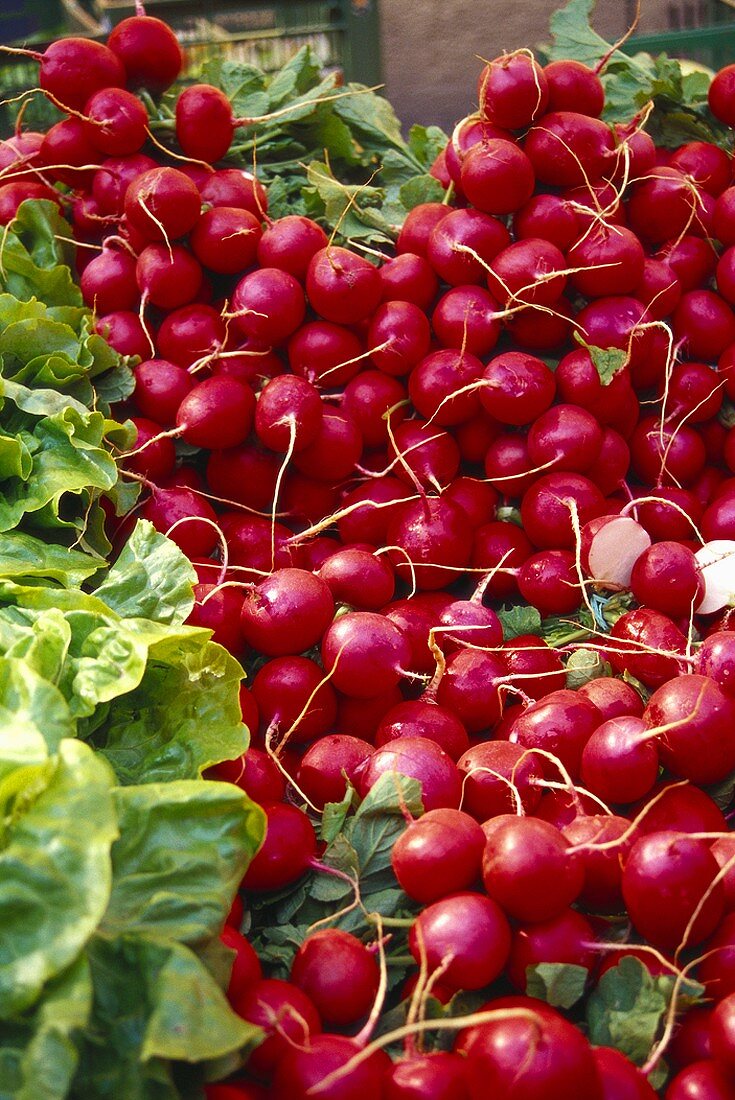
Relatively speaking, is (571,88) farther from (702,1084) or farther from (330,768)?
(702,1084)

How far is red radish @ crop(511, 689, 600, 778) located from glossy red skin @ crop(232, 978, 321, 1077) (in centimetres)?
58

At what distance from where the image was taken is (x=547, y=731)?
166 cm

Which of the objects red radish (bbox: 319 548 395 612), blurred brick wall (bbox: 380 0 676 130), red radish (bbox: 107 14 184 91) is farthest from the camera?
blurred brick wall (bbox: 380 0 676 130)

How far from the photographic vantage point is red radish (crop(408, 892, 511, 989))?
1278 mm

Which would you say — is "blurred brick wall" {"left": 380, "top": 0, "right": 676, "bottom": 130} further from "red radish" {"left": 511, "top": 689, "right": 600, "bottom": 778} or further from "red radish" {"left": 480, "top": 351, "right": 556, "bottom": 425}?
"red radish" {"left": 511, "top": 689, "right": 600, "bottom": 778}

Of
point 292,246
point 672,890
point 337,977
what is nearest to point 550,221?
point 292,246

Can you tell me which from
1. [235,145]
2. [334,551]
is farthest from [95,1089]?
[235,145]

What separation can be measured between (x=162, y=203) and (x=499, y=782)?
142 cm

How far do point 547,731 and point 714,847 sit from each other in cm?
31

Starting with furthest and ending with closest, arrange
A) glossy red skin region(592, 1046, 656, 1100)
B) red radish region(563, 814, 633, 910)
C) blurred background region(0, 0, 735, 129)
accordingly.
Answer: blurred background region(0, 0, 735, 129)
red radish region(563, 814, 633, 910)
glossy red skin region(592, 1046, 656, 1100)

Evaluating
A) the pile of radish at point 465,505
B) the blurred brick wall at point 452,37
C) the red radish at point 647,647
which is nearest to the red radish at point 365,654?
the pile of radish at point 465,505

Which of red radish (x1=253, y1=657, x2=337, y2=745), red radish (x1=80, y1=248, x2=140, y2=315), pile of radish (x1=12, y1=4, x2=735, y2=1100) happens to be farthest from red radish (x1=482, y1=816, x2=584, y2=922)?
red radish (x1=80, y1=248, x2=140, y2=315)

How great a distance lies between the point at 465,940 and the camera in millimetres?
1281

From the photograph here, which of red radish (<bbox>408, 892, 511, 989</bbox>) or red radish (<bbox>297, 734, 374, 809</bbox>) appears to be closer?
red radish (<bbox>408, 892, 511, 989</bbox>)
